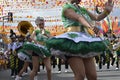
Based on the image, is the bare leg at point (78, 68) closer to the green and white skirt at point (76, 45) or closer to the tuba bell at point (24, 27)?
the green and white skirt at point (76, 45)

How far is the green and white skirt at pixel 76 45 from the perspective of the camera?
5590mm

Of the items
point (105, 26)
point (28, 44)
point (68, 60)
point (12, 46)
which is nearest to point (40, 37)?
point (28, 44)

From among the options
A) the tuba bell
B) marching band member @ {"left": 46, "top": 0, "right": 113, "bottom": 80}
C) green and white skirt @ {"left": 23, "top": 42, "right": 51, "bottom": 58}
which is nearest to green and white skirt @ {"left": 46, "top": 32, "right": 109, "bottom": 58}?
marching band member @ {"left": 46, "top": 0, "right": 113, "bottom": 80}

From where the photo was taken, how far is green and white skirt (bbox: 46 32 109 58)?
5.59 m

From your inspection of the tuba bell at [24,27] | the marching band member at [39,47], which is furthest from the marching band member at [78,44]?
the tuba bell at [24,27]

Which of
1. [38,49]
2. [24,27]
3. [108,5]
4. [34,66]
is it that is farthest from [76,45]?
[24,27]

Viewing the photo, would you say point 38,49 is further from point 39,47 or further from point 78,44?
point 78,44

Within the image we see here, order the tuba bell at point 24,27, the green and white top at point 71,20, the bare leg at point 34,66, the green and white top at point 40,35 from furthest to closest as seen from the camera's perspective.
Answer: the tuba bell at point 24,27 → the green and white top at point 40,35 → the bare leg at point 34,66 → the green and white top at point 71,20

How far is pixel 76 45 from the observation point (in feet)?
18.4

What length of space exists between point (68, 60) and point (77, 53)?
205 millimetres

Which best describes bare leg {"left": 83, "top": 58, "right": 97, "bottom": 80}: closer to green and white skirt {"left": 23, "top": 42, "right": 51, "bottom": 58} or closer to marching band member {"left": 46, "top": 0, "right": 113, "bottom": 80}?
marching band member {"left": 46, "top": 0, "right": 113, "bottom": 80}

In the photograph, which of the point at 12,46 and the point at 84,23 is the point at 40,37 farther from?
the point at 12,46

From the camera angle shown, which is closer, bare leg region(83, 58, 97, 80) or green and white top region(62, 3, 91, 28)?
bare leg region(83, 58, 97, 80)

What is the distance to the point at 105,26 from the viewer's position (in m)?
48.9
